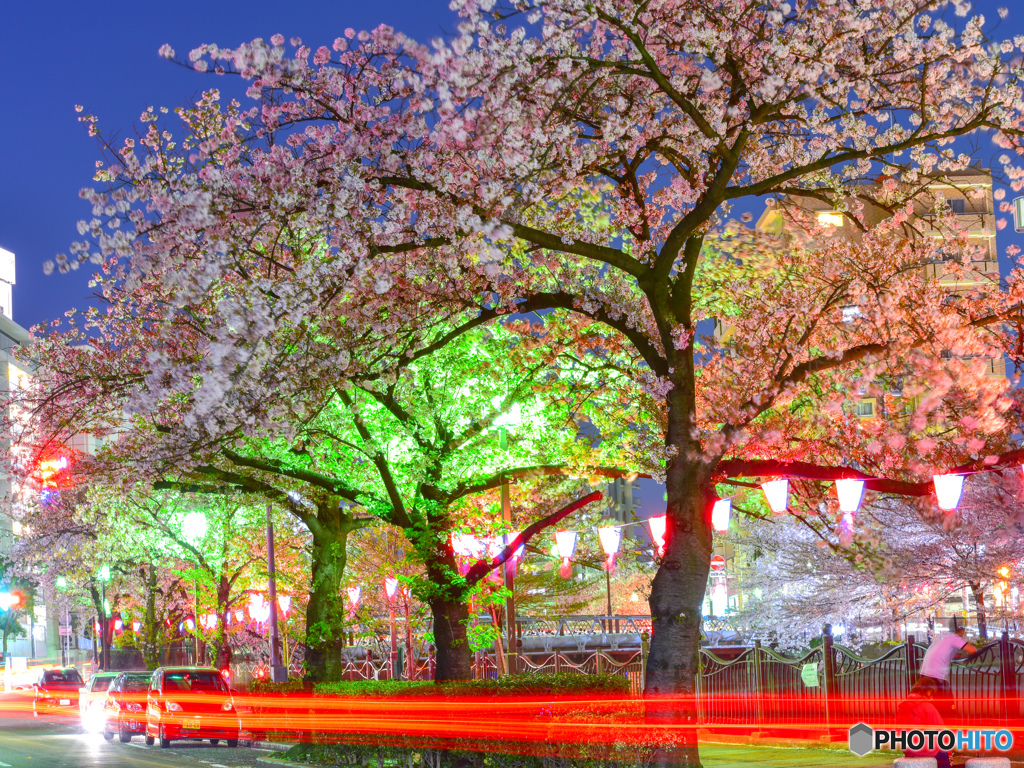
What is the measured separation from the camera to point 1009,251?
17719mm

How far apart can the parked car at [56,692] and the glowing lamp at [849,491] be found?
4004cm

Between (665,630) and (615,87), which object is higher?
(615,87)

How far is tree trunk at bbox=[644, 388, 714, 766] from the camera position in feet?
42.0

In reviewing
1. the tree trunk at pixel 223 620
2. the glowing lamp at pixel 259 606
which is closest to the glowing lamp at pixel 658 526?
the tree trunk at pixel 223 620

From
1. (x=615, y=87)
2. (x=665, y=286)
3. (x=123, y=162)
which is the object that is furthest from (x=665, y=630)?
(x=123, y=162)

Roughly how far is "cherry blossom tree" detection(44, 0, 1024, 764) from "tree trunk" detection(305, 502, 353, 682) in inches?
443

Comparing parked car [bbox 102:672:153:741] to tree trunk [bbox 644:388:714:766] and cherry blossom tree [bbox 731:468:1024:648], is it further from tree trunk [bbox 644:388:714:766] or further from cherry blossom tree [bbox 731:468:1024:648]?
tree trunk [bbox 644:388:714:766]

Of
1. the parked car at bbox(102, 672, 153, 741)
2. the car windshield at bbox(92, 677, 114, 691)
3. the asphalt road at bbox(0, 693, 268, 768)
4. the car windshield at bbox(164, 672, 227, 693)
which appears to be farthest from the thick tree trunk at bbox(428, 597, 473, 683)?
the car windshield at bbox(92, 677, 114, 691)

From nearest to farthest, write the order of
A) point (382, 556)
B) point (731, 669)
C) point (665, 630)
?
point (665, 630) → point (731, 669) → point (382, 556)

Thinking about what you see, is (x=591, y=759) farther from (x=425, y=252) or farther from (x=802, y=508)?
(x=802, y=508)

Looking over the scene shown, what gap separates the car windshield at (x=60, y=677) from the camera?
4719 centimetres

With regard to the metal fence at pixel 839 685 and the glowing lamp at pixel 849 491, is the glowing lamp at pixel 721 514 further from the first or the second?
the glowing lamp at pixel 849 491

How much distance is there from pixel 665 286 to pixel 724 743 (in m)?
11.0

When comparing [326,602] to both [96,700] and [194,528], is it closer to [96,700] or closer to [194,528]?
[194,528]
